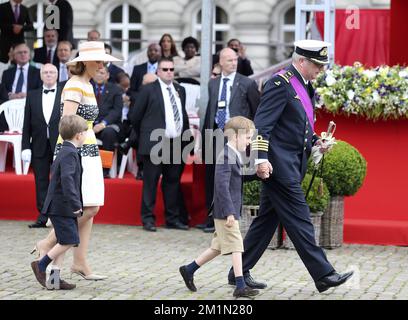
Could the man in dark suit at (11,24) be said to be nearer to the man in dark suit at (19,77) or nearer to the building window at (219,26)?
the man in dark suit at (19,77)

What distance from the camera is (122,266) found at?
36.0 feet

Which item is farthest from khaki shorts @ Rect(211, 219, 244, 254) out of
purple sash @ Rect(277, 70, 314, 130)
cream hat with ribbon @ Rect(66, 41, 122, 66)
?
cream hat with ribbon @ Rect(66, 41, 122, 66)

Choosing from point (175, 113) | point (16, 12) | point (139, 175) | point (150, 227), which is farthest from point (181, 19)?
point (150, 227)

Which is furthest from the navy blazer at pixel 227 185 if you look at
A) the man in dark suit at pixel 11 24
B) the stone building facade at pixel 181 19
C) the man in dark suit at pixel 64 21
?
the stone building facade at pixel 181 19

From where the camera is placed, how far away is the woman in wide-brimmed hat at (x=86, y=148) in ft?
32.2

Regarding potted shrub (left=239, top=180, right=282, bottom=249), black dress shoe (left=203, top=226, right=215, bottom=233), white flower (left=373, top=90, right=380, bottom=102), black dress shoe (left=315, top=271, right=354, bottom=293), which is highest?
white flower (left=373, top=90, right=380, bottom=102)

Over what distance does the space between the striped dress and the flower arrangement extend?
3.41 metres

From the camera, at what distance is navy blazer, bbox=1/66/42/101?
1598 centimetres

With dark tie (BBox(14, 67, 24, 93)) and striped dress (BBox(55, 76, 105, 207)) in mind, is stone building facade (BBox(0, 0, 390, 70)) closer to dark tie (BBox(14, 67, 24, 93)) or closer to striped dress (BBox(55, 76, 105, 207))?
dark tie (BBox(14, 67, 24, 93))

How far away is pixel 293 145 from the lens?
941 cm

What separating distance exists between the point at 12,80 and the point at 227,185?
7641 millimetres

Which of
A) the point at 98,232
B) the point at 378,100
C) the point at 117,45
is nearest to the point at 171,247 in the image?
the point at 98,232

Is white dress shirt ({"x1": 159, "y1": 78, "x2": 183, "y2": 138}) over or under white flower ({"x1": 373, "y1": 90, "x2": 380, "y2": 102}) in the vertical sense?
under

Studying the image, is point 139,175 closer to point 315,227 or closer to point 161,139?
point 161,139
